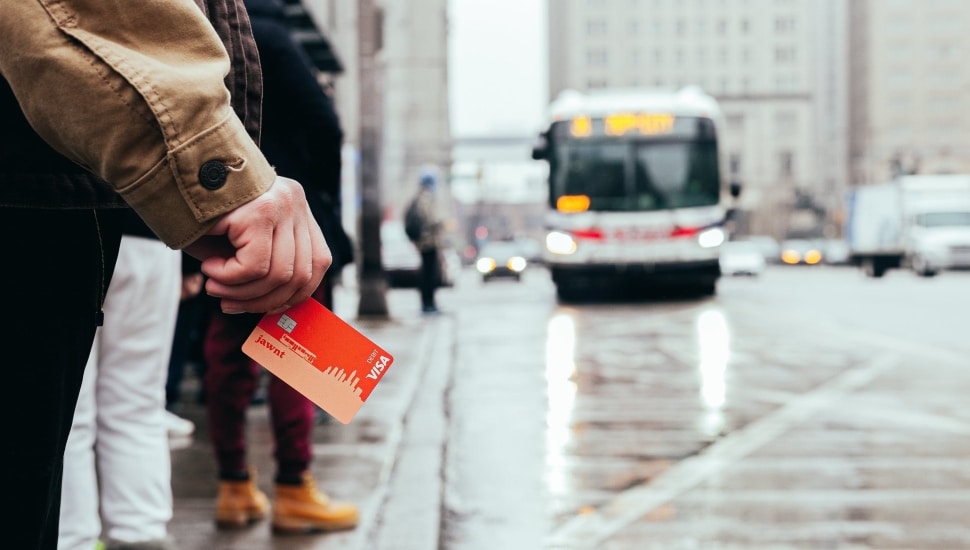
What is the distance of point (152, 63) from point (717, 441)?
4.85 meters

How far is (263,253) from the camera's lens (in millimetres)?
1531

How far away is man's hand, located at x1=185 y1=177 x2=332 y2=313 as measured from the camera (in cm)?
154

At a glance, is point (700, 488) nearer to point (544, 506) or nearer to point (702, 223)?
point (544, 506)

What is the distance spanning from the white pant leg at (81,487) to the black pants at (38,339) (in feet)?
4.10

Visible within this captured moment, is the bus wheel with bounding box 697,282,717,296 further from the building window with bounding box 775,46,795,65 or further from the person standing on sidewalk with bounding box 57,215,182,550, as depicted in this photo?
the building window with bounding box 775,46,795,65

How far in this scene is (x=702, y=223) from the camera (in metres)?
18.8

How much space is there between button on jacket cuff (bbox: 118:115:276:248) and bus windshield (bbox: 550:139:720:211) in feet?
57.9

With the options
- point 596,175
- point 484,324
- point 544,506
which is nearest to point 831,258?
point 596,175

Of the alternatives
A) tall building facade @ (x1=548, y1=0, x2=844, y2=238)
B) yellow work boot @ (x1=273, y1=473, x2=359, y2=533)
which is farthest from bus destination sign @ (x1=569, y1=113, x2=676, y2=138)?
tall building facade @ (x1=548, y1=0, x2=844, y2=238)

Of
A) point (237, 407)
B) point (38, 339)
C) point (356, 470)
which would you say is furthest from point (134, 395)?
point (38, 339)

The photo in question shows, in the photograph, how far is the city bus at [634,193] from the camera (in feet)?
61.4

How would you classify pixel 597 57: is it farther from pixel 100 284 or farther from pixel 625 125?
pixel 100 284

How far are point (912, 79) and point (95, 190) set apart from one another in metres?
116

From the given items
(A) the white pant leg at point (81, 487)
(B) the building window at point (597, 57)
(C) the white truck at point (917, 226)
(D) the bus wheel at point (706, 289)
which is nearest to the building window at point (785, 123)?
(B) the building window at point (597, 57)
